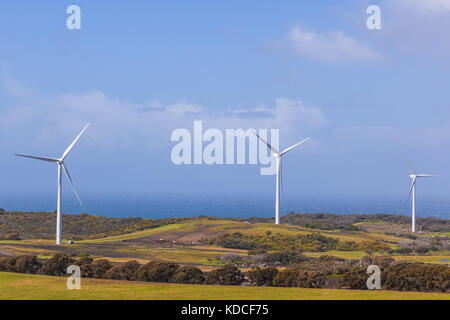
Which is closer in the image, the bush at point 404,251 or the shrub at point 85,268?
the shrub at point 85,268

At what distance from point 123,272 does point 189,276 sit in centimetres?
464

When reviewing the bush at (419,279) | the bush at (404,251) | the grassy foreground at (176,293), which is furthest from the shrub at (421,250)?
the grassy foreground at (176,293)

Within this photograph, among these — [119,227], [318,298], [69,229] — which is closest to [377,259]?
[318,298]

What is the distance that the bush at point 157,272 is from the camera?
37406mm

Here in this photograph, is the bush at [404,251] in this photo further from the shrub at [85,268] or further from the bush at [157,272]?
the shrub at [85,268]

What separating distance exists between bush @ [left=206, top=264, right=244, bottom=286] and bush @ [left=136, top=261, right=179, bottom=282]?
8.35 feet

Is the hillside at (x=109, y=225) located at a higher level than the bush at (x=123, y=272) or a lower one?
lower

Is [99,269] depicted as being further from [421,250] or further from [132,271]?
[421,250]

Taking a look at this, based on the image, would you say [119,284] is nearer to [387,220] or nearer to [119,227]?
[119,227]

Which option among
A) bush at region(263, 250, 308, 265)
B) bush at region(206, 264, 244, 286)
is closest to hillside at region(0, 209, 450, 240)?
bush at region(263, 250, 308, 265)

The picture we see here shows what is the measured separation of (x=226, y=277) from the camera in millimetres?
36844

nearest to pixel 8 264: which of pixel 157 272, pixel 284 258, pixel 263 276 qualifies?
pixel 157 272

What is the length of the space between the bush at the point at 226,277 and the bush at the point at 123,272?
5152 mm
